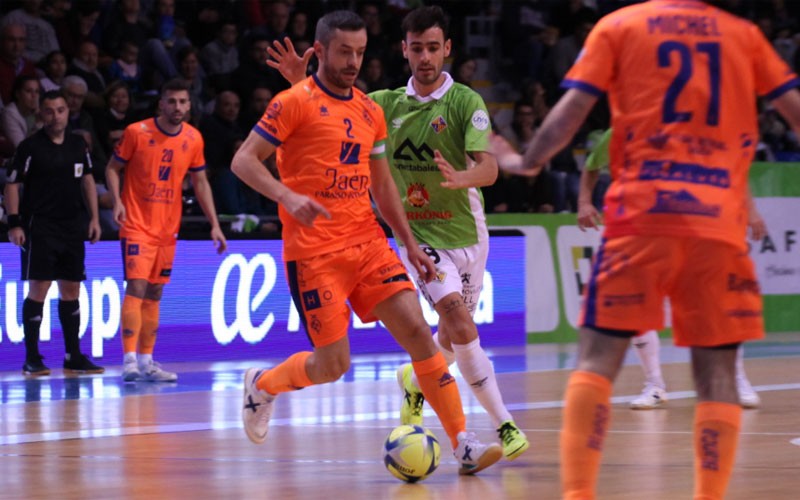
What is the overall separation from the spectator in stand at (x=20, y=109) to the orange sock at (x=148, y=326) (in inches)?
114

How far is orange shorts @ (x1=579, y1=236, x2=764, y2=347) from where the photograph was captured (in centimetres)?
474

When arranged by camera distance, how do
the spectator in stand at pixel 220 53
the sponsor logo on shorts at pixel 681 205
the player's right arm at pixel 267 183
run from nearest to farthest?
the sponsor logo on shorts at pixel 681 205
the player's right arm at pixel 267 183
the spectator in stand at pixel 220 53

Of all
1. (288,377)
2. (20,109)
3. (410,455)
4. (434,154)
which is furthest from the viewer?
(20,109)

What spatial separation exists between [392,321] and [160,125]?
640 centimetres

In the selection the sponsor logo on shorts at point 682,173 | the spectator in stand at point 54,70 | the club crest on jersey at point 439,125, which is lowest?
the sponsor logo on shorts at point 682,173

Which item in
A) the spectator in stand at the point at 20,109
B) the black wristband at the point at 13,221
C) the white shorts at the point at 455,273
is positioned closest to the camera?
the white shorts at the point at 455,273

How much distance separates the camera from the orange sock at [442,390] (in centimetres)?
686

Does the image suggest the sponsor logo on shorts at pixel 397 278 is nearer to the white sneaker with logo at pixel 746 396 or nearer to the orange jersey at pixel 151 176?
the white sneaker with logo at pixel 746 396

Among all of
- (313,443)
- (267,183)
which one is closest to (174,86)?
(313,443)

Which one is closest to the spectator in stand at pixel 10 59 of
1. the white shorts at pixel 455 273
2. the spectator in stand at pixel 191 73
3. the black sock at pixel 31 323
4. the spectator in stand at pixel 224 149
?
the spectator in stand at pixel 191 73

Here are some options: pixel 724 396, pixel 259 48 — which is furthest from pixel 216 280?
pixel 724 396

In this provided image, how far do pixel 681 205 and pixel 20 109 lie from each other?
11.1m

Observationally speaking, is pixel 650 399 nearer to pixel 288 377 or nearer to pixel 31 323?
pixel 288 377

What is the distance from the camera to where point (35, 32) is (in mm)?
16125
